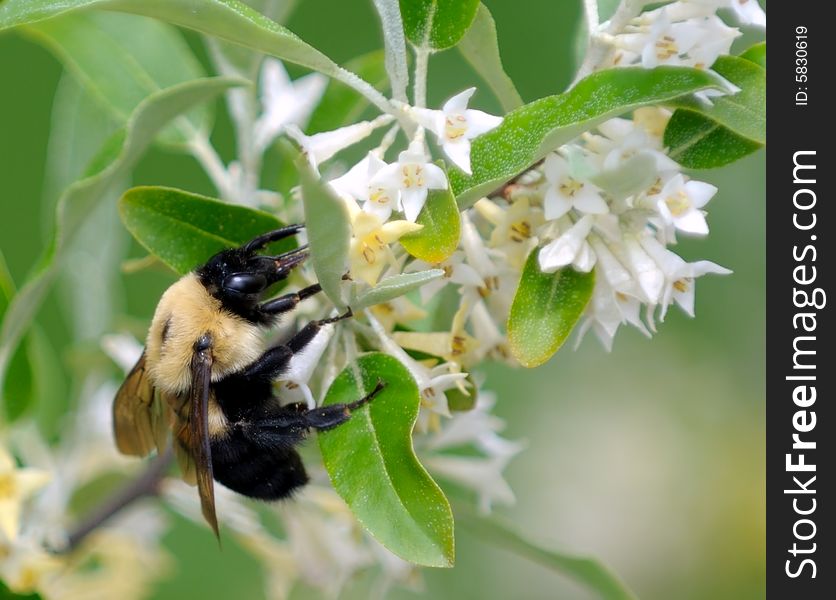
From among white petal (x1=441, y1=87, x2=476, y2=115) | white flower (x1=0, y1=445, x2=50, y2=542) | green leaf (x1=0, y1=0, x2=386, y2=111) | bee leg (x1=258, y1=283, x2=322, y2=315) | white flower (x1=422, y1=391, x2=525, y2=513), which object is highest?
green leaf (x1=0, y1=0, x2=386, y2=111)

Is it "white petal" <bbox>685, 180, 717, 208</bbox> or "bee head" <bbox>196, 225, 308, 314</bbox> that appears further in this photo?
"bee head" <bbox>196, 225, 308, 314</bbox>

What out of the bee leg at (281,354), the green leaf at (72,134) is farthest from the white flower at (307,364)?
the green leaf at (72,134)

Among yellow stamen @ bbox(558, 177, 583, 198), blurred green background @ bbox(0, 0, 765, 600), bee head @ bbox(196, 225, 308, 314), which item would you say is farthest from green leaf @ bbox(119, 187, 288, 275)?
blurred green background @ bbox(0, 0, 765, 600)

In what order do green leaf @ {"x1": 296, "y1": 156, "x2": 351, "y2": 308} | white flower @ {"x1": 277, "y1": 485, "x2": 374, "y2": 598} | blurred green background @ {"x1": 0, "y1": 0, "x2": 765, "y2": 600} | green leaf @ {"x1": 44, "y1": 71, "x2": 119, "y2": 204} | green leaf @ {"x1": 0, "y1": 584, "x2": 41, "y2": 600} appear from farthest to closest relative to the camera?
1. blurred green background @ {"x1": 0, "y1": 0, "x2": 765, "y2": 600}
2. green leaf @ {"x1": 44, "y1": 71, "x2": 119, "y2": 204}
3. white flower @ {"x1": 277, "y1": 485, "x2": 374, "y2": 598}
4. green leaf @ {"x1": 0, "y1": 584, "x2": 41, "y2": 600}
5. green leaf @ {"x1": 296, "y1": 156, "x2": 351, "y2": 308}

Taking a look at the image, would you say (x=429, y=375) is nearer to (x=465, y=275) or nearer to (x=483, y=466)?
(x=465, y=275)

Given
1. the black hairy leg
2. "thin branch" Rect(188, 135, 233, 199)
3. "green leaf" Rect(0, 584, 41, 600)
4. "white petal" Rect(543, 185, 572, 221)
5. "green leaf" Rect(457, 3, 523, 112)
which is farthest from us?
"thin branch" Rect(188, 135, 233, 199)

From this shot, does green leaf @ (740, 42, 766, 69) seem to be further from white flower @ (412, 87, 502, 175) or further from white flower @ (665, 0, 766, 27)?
white flower @ (412, 87, 502, 175)
